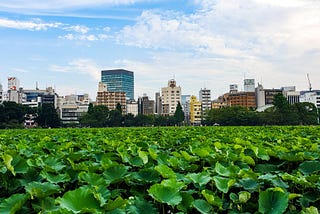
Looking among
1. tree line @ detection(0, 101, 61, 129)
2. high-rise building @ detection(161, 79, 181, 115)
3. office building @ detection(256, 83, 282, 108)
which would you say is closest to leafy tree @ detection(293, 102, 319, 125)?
tree line @ detection(0, 101, 61, 129)

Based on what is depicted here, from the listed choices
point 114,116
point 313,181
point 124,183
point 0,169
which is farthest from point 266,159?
point 114,116

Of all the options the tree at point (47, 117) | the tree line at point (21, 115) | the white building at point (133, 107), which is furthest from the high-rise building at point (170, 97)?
the tree at point (47, 117)

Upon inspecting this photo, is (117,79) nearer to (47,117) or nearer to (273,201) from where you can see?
(47,117)

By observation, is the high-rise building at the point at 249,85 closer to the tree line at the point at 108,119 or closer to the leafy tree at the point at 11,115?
the tree line at the point at 108,119

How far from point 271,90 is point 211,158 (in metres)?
123

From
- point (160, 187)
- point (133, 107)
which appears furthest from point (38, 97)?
point (160, 187)

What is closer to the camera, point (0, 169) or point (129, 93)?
point (0, 169)

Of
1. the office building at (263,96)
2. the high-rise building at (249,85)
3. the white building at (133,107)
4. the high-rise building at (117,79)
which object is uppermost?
the high-rise building at (117,79)

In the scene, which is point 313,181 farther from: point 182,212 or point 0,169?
point 0,169

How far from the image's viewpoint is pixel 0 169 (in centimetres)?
196

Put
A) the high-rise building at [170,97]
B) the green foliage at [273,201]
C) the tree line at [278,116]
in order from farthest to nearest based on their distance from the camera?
the high-rise building at [170,97]
the tree line at [278,116]
the green foliage at [273,201]

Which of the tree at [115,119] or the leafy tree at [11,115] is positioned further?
the tree at [115,119]

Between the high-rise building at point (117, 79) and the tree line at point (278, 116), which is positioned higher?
the high-rise building at point (117, 79)

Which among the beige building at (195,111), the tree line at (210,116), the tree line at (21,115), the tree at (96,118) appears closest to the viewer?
the tree line at (21,115)
